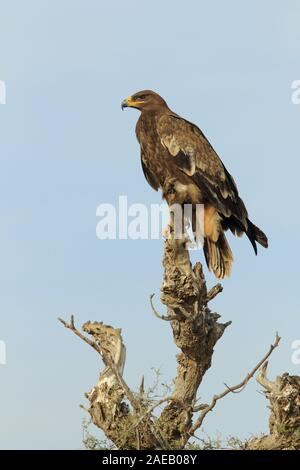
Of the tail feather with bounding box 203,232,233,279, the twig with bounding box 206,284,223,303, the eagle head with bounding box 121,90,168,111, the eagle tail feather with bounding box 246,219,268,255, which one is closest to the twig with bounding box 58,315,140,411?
the twig with bounding box 206,284,223,303

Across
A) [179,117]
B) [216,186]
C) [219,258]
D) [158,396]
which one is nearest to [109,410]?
[158,396]

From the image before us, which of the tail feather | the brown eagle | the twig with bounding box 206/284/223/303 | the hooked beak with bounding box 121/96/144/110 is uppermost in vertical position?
the hooked beak with bounding box 121/96/144/110

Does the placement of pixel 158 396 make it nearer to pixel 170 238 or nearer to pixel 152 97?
pixel 170 238

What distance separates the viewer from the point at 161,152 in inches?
491

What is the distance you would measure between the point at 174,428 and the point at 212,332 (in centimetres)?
124

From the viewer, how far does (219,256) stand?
11945 mm

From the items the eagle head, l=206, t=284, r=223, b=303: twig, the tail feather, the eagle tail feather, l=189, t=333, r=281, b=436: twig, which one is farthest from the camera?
the eagle head

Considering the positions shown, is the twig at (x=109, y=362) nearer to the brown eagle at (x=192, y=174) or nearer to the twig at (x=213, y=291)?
the twig at (x=213, y=291)

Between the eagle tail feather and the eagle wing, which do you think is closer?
the eagle tail feather

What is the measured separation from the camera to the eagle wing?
12.1m

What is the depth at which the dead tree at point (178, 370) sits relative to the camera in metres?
9.87

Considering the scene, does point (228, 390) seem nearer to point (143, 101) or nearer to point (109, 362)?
point (109, 362)

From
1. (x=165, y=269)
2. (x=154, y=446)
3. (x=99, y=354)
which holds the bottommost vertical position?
(x=154, y=446)

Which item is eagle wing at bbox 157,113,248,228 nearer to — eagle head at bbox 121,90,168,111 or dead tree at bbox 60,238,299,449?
eagle head at bbox 121,90,168,111
